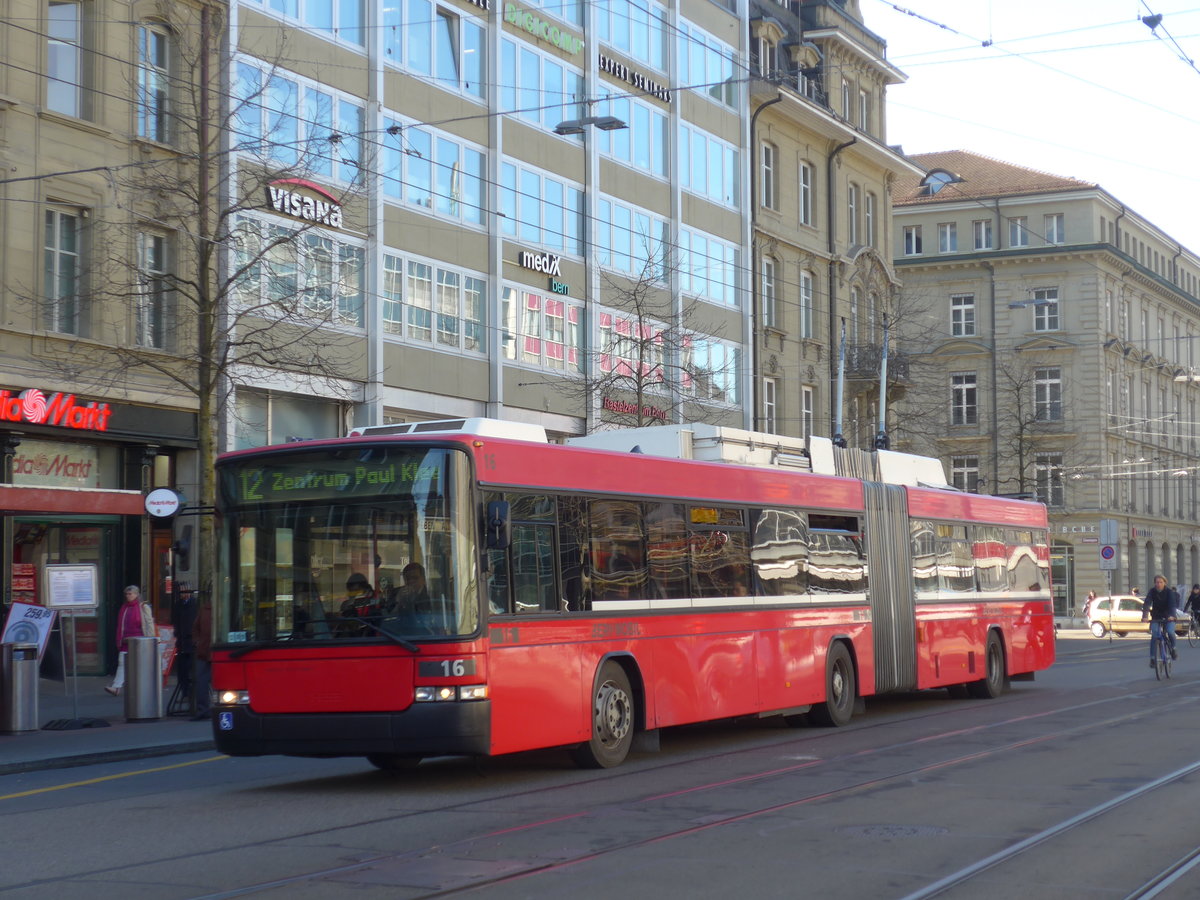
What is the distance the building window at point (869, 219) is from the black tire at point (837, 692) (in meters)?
34.2

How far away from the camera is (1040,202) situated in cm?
7644

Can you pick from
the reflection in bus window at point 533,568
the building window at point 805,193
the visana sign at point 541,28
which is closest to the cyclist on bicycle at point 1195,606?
the building window at point 805,193

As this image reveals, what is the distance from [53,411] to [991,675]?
1385cm

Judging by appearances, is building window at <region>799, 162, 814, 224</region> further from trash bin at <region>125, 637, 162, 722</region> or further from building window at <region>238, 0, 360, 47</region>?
trash bin at <region>125, 637, 162, 722</region>

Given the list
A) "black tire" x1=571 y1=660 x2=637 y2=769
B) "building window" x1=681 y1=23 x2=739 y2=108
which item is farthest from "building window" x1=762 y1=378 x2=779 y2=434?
"black tire" x1=571 y1=660 x2=637 y2=769

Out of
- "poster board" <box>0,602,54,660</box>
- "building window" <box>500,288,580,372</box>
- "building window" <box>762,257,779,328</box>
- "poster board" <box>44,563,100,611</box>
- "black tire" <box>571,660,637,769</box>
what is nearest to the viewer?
"black tire" <box>571,660,637,769</box>

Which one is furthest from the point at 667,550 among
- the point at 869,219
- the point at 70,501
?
the point at 869,219

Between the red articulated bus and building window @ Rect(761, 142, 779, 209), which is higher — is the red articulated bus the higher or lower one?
the lower one

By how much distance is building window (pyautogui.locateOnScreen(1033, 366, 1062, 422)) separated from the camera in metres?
74.9

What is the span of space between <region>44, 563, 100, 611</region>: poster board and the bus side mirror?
9058 millimetres

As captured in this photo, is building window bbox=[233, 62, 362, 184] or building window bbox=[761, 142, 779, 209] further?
building window bbox=[761, 142, 779, 209]

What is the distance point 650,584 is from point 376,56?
18109mm

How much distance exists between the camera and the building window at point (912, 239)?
78375mm

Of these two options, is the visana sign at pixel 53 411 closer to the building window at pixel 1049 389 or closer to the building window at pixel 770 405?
the building window at pixel 770 405
